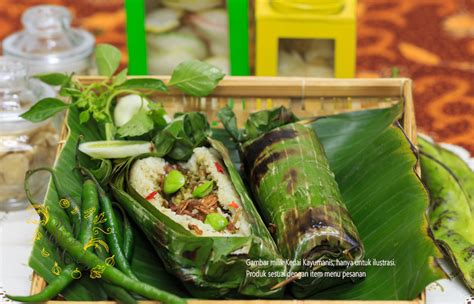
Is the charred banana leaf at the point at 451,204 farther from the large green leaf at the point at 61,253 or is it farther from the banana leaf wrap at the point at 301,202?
the large green leaf at the point at 61,253

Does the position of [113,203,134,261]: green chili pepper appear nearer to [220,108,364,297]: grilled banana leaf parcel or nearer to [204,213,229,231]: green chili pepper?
[204,213,229,231]: green chili pepper

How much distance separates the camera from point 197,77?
160 cm

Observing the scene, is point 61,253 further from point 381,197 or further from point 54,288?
point 381,197

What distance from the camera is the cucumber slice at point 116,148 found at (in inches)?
57.7

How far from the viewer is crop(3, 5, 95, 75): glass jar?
1.89m

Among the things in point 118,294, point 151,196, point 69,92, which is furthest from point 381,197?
point 69,92

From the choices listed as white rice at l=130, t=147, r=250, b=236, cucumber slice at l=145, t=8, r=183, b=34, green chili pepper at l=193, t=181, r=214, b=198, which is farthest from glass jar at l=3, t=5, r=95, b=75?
green chili pepper at l=193, t=181, r=214, b=198

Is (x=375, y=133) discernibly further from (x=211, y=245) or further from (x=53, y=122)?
(x=53, y=122)

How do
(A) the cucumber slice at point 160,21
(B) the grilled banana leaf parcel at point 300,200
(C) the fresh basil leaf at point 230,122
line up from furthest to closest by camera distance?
1. (A) the cucumber slice at point 160,21
2. (C) the fresh basil leaf at point 230,122
3. (B) the grilled banana leaf parcel at point 300,200

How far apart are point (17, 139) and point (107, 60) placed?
0.85 feet

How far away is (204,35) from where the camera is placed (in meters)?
1.84

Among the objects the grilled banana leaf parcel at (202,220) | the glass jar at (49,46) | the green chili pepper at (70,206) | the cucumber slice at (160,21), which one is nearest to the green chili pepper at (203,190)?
the grilled banana leaf parcel at (202,220)

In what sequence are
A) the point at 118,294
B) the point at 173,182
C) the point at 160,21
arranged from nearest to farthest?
the point at 118,294, the point at 173,182, the point at 160,21

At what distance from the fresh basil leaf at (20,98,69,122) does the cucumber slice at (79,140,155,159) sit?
100 mm
